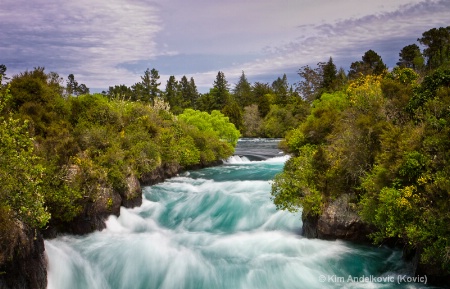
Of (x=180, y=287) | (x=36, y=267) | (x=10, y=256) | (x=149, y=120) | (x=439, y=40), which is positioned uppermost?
(x=439, y=40)

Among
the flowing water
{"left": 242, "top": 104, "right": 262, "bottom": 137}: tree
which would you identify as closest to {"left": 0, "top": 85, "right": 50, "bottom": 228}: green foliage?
the flowing water

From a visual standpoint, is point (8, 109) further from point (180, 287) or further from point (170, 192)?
point (180, 287)

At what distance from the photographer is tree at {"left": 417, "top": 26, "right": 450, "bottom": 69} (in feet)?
181

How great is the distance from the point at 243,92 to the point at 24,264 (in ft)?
364

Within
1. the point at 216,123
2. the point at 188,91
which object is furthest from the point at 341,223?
the point at 188,91

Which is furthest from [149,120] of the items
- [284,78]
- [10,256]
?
[284,78]

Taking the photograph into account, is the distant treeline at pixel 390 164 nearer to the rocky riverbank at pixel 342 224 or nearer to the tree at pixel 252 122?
the rocky riverbank at pixel 342 224

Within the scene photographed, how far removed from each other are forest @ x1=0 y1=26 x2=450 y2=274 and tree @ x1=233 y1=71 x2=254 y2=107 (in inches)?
3126

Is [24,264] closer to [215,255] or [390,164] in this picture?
[215,255]

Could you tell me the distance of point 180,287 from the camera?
14.7 metres

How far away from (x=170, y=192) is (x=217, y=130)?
2081 cm

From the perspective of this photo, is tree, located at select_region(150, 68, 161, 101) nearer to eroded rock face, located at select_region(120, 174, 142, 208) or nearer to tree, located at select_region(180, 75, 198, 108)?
tree, located at select_region(180, 75, 198, 108)

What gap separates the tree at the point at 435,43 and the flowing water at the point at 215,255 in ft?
152

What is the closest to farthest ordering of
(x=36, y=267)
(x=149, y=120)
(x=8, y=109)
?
(x=36, y=267) → (x=8, y=109) → (x=149, y=120)
